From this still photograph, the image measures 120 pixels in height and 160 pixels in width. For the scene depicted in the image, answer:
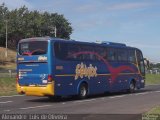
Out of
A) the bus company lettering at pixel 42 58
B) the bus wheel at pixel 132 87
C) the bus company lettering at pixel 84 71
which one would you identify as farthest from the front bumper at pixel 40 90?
the bus wheel at pixel 132 87

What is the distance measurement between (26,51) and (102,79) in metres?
6.30

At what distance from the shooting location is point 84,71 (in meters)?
26.5

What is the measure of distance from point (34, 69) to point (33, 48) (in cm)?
109

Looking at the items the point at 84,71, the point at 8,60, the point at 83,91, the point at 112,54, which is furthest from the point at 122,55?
the point at 8,60

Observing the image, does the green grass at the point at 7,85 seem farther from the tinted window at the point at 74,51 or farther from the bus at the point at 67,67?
the tinted window at the point at 74,51

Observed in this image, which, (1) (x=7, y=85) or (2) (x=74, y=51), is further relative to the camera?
(1) (x=7, y=85)

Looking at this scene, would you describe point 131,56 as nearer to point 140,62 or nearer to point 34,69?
point 140,62

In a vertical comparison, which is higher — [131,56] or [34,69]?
[131,56]

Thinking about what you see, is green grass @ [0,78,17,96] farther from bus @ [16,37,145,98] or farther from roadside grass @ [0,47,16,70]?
roadside grass @ [0,47,16,70]

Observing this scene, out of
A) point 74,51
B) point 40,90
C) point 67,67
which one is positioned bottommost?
point 40,90

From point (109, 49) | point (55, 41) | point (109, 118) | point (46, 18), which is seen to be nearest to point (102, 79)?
point (109, 49)

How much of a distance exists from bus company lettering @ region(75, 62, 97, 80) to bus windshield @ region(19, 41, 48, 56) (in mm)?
2846

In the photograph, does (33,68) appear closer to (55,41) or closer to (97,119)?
(55,41)

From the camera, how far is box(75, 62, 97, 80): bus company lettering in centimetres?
2578
